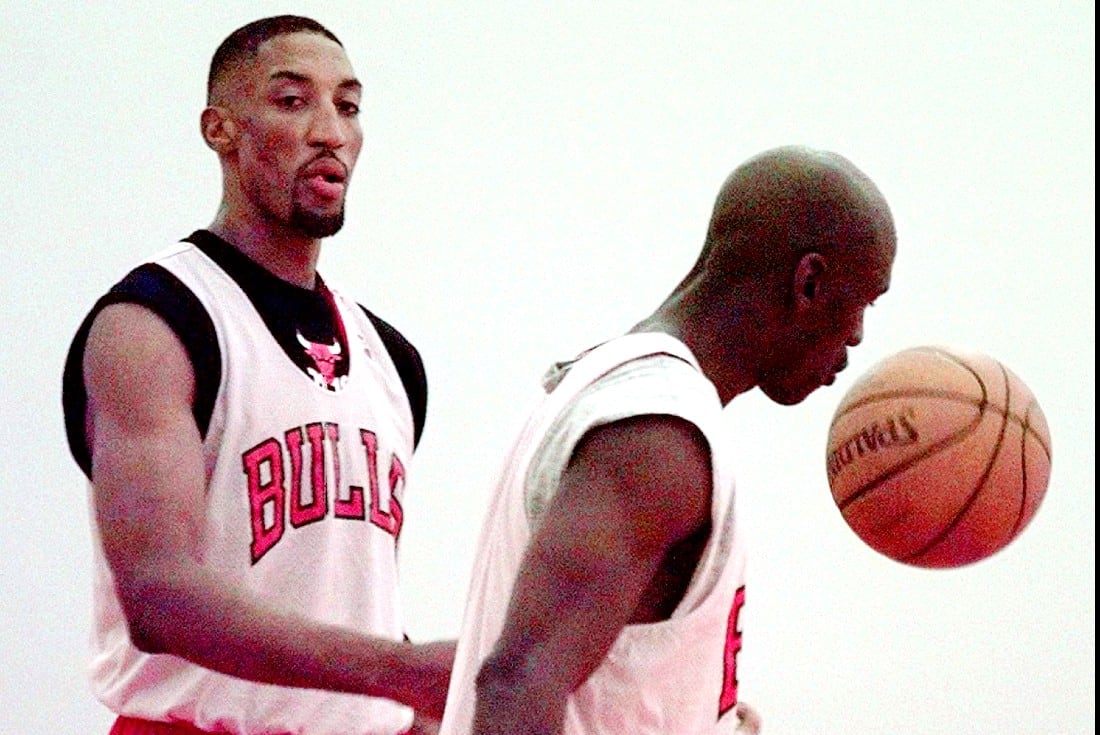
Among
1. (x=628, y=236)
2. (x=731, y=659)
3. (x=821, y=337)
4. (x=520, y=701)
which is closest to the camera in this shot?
(x=520, y=701)

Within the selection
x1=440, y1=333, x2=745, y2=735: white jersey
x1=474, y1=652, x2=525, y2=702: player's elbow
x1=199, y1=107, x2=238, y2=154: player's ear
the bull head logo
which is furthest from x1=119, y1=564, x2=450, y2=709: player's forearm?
x1=199, y1=107, x2=238, y2=154: player's ear

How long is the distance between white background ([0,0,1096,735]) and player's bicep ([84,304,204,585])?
1734 mm

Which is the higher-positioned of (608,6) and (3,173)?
(608,6)

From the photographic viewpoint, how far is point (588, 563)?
1.55m

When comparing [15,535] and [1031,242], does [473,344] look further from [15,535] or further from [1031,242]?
Answer: [1031,242]

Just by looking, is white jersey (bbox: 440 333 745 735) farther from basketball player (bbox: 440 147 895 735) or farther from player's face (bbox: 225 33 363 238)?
player's face (bbox: 225 33 363 238)

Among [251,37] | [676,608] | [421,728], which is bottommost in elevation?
[421,728]

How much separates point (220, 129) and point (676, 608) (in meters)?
1.34

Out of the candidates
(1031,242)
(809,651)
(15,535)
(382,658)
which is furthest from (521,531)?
(1031,242)

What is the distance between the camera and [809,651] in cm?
443

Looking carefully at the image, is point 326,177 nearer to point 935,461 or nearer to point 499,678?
point 935,461

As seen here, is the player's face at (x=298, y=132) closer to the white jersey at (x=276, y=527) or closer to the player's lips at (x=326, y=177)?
the player's lips at (x=326, y=177)

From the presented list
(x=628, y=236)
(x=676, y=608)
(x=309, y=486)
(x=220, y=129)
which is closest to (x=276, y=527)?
(x=309, y=486)

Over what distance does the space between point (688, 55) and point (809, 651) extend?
153 centimetres
